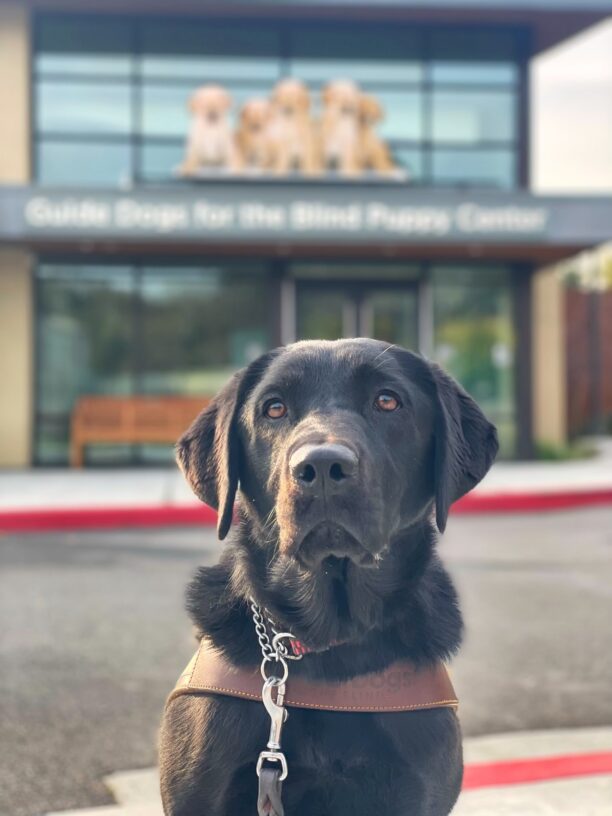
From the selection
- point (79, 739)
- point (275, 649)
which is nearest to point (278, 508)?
point (275, 649)

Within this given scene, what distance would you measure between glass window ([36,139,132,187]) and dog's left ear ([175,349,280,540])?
15.4m

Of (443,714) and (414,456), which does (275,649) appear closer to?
(443,714)

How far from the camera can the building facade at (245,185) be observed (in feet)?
56.7

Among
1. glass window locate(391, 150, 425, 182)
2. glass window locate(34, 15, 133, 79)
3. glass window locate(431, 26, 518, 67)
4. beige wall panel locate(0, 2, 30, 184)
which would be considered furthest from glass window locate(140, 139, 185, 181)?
glass window locate(431, 26, 518, 67)

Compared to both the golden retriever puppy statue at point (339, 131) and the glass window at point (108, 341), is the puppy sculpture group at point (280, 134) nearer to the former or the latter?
the golden retriever puppy statue at point (339, 131)

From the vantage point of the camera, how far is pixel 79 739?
4309 millimetres

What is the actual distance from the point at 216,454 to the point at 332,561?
0.47 metres

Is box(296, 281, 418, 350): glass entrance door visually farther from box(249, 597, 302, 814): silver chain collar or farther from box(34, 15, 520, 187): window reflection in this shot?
box(249, 597, 302, 814): silver chain collar

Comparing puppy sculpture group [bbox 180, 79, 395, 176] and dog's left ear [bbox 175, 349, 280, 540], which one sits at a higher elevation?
puppy sculpture group [bbox 180, 79, 395, 176]

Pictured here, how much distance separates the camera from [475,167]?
60.0 ft

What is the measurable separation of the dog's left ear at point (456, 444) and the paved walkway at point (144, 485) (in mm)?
8525

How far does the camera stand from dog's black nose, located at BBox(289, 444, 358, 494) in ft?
7.97

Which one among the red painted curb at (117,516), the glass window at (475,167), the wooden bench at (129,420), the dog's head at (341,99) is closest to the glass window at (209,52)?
the dog's head at (341,99)

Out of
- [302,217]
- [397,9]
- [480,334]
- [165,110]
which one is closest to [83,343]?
[165,110]
